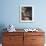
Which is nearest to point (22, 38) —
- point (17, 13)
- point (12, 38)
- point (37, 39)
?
point (12, 38)

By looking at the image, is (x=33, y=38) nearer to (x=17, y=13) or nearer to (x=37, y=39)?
(x=37, y=39)

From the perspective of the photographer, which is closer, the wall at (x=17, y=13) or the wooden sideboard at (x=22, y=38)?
the wooden sideboard at (x=22, y=38)

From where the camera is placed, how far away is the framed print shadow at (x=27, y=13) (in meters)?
3.98

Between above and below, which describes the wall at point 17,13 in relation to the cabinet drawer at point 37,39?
above

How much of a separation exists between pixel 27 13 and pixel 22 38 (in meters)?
0.91

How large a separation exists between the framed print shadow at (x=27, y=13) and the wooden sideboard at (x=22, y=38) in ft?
2.11

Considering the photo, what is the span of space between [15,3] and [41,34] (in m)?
1.30

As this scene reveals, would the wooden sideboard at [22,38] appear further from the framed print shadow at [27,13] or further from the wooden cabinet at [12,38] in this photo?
the framed print shadow at [27,13]

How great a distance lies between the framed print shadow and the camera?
3.98 metres

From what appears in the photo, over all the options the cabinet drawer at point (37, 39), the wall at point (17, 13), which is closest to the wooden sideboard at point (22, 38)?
the cabinet drawer at point (37, 39)

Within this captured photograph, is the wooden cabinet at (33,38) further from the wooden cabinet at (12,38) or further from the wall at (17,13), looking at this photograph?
the wall at (17,13)

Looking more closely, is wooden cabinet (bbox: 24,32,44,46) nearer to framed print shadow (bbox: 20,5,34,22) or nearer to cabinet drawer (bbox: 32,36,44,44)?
cabinet drawer (bbox: 32,36,44,44)

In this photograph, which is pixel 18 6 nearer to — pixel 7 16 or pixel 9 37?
pixel 7 16

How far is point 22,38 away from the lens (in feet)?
11.5
